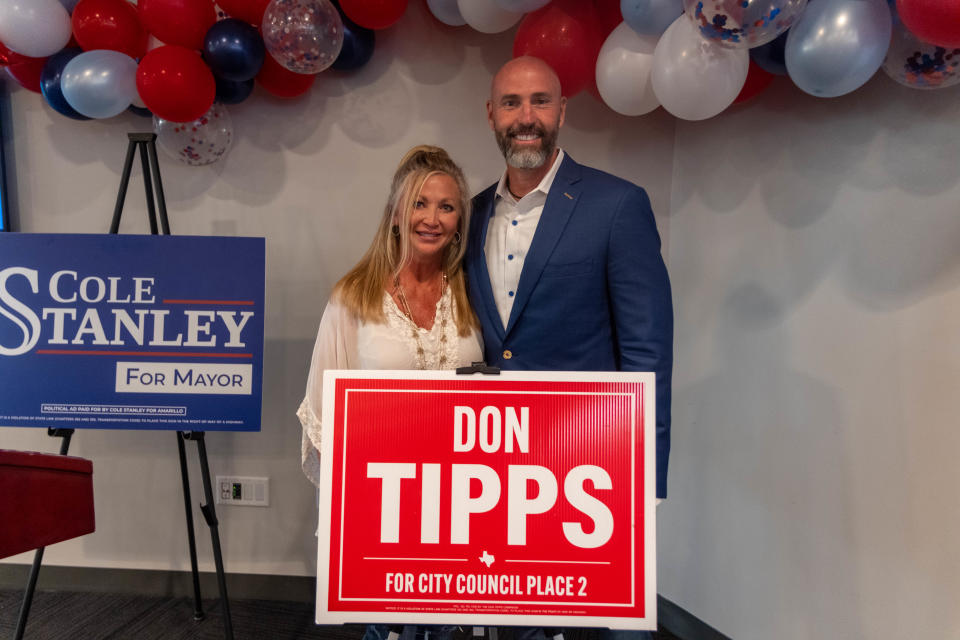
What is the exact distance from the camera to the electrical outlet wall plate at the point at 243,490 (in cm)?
254

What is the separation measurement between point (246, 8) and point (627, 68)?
129cm

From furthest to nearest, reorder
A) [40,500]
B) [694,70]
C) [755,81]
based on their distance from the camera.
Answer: [755,81], [694,70], [40,500]

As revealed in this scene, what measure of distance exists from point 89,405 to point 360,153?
1336 mm

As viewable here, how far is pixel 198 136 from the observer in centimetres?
216

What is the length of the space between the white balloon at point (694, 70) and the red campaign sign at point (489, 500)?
1048 mm

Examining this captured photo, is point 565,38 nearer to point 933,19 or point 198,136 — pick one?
point 933,19

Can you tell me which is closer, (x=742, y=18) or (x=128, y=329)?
(x=742, y=18)

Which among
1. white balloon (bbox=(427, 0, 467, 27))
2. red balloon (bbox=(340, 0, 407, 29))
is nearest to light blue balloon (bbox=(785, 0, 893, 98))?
white balloon (bbox=(427, 0, 467, 27))

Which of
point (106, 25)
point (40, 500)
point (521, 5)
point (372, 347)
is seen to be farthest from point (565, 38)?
point (40, 500)

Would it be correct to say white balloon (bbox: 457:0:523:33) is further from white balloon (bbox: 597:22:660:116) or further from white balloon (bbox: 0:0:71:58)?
white balloon (bbox: 0:0:71:58)

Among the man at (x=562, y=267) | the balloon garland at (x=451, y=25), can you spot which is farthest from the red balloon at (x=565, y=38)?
the man at (x=562, y=267)

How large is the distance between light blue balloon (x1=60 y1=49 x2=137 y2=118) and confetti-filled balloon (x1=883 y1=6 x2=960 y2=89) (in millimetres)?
2279

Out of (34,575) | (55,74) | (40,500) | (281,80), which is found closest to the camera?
(40,500)

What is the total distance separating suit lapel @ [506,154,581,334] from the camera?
147 cm
